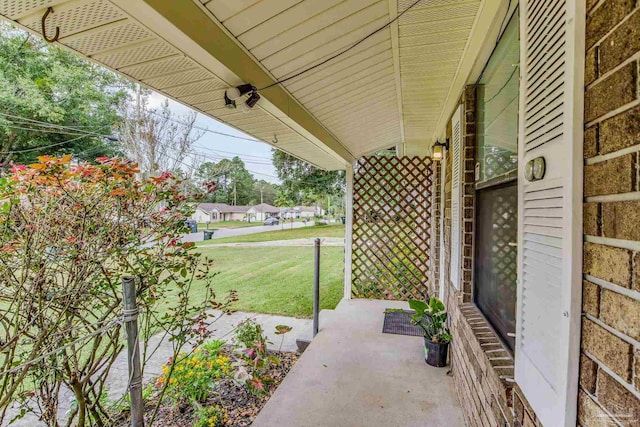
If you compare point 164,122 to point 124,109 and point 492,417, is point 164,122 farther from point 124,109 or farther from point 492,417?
point 492,417

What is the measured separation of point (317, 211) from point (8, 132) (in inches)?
735

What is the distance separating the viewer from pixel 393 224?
5031 millimetres

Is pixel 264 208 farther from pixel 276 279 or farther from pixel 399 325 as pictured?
pixel 399 325

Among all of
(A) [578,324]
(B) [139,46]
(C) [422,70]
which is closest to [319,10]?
(B) [139,46]

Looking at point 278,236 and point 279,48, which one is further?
point 278,236

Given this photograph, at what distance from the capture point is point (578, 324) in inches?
25.5

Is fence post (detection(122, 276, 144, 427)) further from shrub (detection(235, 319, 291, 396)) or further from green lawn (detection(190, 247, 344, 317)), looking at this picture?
green lawn (detection(190, 247, 344, 317))

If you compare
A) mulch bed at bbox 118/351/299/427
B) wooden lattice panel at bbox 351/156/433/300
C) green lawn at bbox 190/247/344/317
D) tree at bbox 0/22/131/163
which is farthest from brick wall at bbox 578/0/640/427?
tree at bbox 0/22/131/163

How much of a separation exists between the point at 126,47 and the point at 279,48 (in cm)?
73

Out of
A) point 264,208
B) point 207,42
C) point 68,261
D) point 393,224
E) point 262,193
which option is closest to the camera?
point 207,42

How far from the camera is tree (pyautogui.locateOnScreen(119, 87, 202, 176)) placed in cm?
908

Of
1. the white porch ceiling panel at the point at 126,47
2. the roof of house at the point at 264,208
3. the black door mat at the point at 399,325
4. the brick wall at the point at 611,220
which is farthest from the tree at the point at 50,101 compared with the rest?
the roof of house at the point at 264,208

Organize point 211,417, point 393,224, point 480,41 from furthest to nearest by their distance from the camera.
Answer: point 393,224 → point 211,417 → point 480,41

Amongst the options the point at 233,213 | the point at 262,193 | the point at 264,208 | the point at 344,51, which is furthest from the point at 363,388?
the point at 262,193
